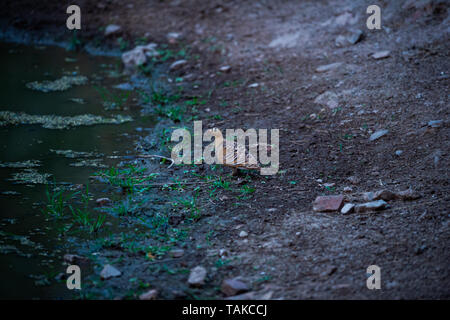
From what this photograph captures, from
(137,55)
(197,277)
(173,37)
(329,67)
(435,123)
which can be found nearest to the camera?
(197,277)

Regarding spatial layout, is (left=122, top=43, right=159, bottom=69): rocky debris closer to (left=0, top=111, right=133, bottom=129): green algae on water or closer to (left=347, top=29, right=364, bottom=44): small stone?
(left=0, top=111, right=133, bottom=129): green algae on water

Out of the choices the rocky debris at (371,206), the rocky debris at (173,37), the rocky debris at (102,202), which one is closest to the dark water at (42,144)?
the rocky debris at (102,202)

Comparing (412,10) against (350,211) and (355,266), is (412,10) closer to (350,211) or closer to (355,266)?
(350,211)

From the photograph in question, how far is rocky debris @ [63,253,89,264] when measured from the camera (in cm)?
290

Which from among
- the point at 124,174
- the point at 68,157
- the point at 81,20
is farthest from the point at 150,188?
the point at 81,20

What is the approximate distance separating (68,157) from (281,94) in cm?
244

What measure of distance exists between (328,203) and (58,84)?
4.21 meters

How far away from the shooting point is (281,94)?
17.0 ft

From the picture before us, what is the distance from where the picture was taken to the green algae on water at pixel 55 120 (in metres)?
4.91

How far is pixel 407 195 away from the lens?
3166mm

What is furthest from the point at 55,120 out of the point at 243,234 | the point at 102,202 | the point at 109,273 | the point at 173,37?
the point at 243,234

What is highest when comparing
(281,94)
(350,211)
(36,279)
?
(281,94)

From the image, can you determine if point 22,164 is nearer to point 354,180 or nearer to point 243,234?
point 243,234

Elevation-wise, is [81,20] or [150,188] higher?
[81,20]
